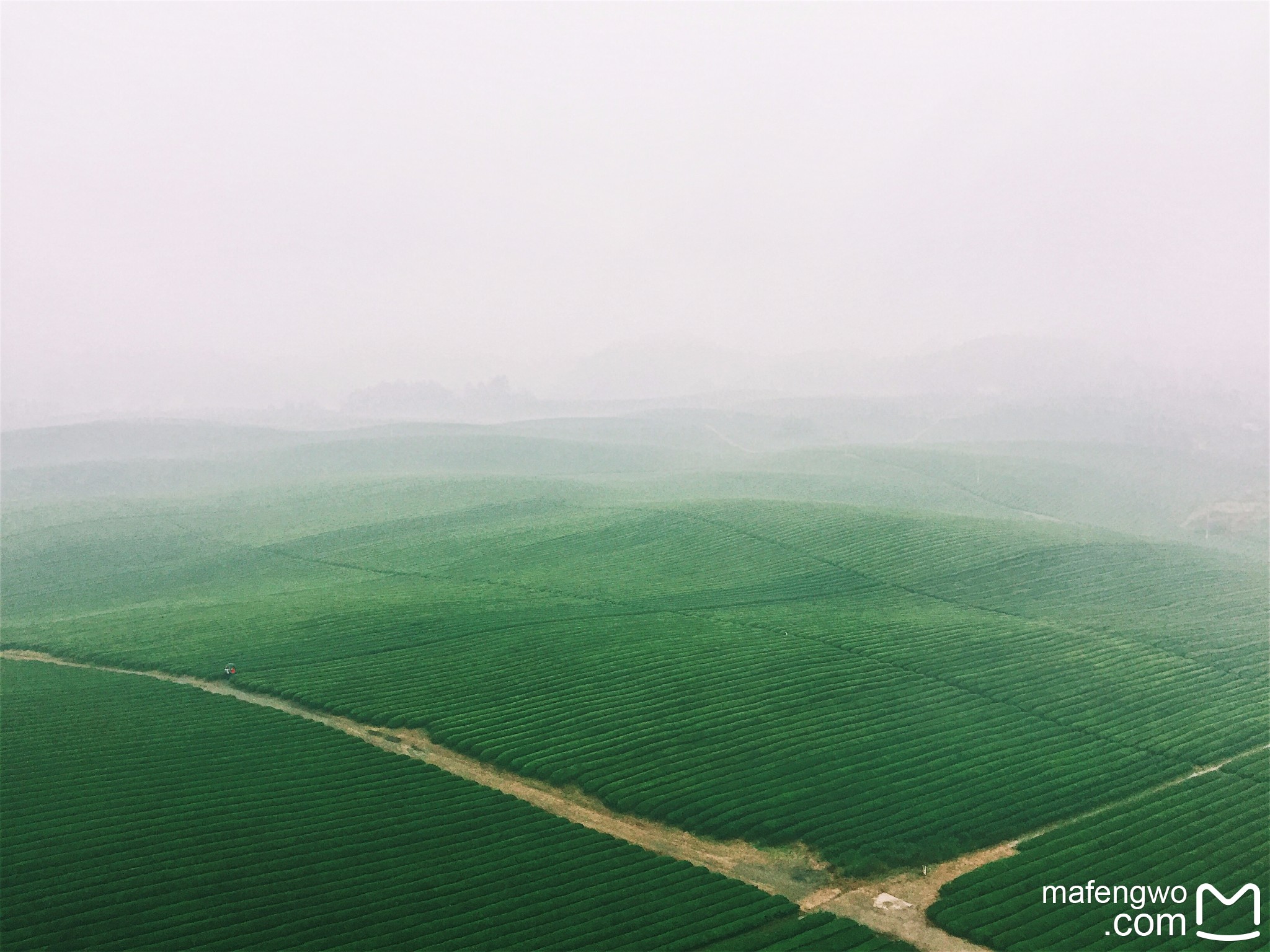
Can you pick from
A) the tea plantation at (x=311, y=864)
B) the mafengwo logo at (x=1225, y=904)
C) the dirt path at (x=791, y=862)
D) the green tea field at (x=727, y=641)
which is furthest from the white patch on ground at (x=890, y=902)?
the mafengwo logo at (x=1225, y=904)

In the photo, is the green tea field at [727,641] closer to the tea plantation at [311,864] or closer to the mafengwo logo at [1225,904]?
the tea plantation at [311,864]

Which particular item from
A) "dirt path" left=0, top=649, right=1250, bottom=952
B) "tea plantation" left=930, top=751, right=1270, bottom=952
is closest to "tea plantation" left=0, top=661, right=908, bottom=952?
"dirt path" left=0, top=649, right=1250, bottom=952

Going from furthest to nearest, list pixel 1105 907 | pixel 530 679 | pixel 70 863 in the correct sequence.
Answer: pixel 530 679
pixel 70 863
pixel 1105 907

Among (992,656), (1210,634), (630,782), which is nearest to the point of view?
(630,782)

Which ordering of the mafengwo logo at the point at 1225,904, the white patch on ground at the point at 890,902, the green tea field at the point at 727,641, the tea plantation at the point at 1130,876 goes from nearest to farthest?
the mafengwo logo at the point at 1225,904 < the tea plantation at the point at 1130,876 < the white patch on ground at the point at 890,902 < the green tea field at the point at 727,641

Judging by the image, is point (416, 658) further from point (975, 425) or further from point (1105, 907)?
point (975, 425)

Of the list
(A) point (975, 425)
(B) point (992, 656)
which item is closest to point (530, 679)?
(B) point (992, 656)
